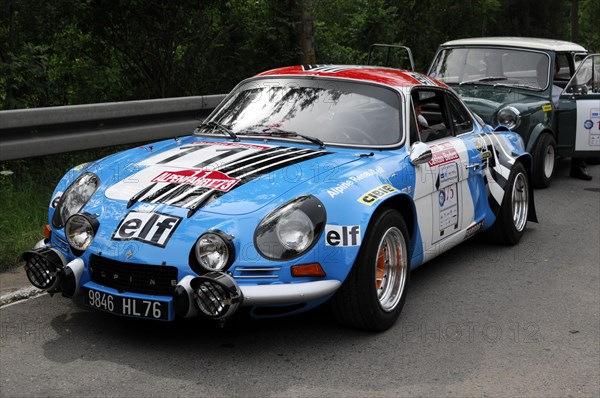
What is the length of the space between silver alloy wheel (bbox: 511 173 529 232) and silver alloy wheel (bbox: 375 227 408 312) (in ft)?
7.74

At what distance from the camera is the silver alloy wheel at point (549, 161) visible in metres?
10.3

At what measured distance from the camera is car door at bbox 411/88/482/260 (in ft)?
19.1

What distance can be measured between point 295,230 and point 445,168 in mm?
1815

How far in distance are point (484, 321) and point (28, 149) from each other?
3865 mm

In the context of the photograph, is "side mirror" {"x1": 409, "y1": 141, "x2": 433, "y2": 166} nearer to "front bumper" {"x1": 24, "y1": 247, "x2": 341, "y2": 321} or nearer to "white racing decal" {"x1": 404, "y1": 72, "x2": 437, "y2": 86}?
"white racing decal" {"x1": 404, "y1": 72, "x2": 437, "y2": 86}

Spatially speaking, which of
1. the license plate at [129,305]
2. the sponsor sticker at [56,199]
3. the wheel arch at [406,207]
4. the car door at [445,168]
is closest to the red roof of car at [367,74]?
the car door at [445,168]

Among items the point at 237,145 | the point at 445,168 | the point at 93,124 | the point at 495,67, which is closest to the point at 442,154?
the point at 445,168

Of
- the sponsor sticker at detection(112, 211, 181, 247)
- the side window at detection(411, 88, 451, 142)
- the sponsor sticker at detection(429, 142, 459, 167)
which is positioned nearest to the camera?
the sponsor sticker at detection(112, 211, 181, 247)

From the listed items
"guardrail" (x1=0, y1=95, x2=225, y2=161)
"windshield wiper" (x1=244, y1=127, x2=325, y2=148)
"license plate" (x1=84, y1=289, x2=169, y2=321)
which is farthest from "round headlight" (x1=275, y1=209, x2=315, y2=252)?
"guardrail" (x1=0, y1=95, x2=225, y2=161)

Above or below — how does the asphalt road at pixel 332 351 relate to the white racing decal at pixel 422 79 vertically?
below

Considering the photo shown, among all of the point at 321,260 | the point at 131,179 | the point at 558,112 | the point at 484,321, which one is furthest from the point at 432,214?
the point at 558,112

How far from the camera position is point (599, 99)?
10469 mm

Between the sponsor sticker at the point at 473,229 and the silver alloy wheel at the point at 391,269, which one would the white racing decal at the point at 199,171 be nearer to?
the silver alloy wheel at the point at 391,269

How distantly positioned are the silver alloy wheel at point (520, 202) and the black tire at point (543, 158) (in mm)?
2590
